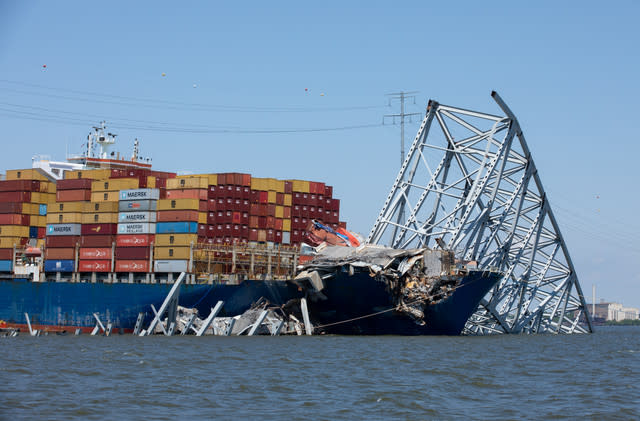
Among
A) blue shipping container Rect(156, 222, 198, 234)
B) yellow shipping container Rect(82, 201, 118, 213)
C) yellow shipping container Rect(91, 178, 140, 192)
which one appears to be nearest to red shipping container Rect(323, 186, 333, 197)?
blue shipping container Rect(156, 222, 198, 234)

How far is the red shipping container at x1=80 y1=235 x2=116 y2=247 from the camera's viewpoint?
66.4 metres

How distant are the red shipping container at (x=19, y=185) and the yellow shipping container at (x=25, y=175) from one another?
3.41 feet

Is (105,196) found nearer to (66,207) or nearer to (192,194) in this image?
(66,207)

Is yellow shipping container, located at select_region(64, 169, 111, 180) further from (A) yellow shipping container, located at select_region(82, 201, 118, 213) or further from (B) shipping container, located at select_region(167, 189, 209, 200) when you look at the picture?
(B) shipping container, located at select_region(167, 189, 209, 200)

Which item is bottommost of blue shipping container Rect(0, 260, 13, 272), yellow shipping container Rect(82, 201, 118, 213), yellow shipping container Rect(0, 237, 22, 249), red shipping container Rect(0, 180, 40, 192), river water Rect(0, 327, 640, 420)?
river water Rect(0, 327, 640, 420)

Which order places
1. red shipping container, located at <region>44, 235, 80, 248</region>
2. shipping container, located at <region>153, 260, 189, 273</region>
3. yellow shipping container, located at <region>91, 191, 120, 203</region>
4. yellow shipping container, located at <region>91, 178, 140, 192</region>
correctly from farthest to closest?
red shipping container, located at <region>44, 235, 80, 248</region> → yellow shipping container, located at <region>91, 178, 140, 192</region> → yellow shipping container, located at <region>91, 191, 120, 203</region> → shipping container, located at <region>153, 260, 189, 273</region>

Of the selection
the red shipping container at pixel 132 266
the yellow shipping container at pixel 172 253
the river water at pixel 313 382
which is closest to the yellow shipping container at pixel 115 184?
the red shipping container at pixel 132 266

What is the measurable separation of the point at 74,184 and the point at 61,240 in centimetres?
472

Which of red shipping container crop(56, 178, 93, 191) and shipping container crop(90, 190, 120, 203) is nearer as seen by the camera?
shipping container crop(90, 190, 120, 203)

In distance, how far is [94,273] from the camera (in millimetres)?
66500

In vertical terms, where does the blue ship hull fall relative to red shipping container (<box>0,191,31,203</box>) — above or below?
below

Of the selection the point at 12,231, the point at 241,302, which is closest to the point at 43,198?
the point at 12,231

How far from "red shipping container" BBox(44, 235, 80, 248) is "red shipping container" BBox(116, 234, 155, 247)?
3.97 meters

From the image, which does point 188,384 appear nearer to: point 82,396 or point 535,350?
point 82,396
